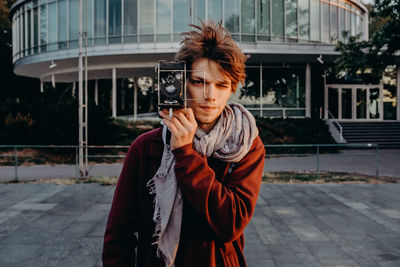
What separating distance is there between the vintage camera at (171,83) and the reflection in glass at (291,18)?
25.0 meters

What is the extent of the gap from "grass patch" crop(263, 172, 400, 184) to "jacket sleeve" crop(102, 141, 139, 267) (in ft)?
28.0

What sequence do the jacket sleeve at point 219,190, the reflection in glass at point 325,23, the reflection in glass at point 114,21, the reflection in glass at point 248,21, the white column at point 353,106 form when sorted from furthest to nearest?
the white column at point 353,106 → the reflection in glass at point 325,23 → the reflection in glass at point 248,21 → the reflection in glass at point 114,21 → the jacket sleeve at point 219,190

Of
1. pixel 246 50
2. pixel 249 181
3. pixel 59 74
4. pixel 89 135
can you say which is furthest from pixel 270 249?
pixel 59 74

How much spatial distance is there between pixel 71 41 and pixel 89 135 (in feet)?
41.7

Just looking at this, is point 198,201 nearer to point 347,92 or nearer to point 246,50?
point 246,50

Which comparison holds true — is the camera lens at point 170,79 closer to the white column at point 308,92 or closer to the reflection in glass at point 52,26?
the white column at point 308,92

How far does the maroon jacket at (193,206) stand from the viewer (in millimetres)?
1503

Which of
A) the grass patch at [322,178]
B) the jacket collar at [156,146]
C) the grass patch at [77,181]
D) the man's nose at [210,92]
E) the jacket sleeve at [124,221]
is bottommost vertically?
the grass patch at [322,178]

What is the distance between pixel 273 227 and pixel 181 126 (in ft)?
15.2

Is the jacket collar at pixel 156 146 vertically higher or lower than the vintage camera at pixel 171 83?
lower

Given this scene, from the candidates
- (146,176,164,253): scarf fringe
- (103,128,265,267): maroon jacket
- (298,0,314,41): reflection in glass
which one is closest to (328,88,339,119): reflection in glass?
(298,0,314,41): reflection in glass

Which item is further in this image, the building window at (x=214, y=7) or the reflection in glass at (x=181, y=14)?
the building window at (x=214, y=7)

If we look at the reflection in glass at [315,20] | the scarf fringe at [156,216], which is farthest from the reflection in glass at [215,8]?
the scarf fringe at [156,216]

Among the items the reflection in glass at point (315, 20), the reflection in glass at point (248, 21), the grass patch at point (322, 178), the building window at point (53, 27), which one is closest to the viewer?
the grass patch at point (322, 178)
